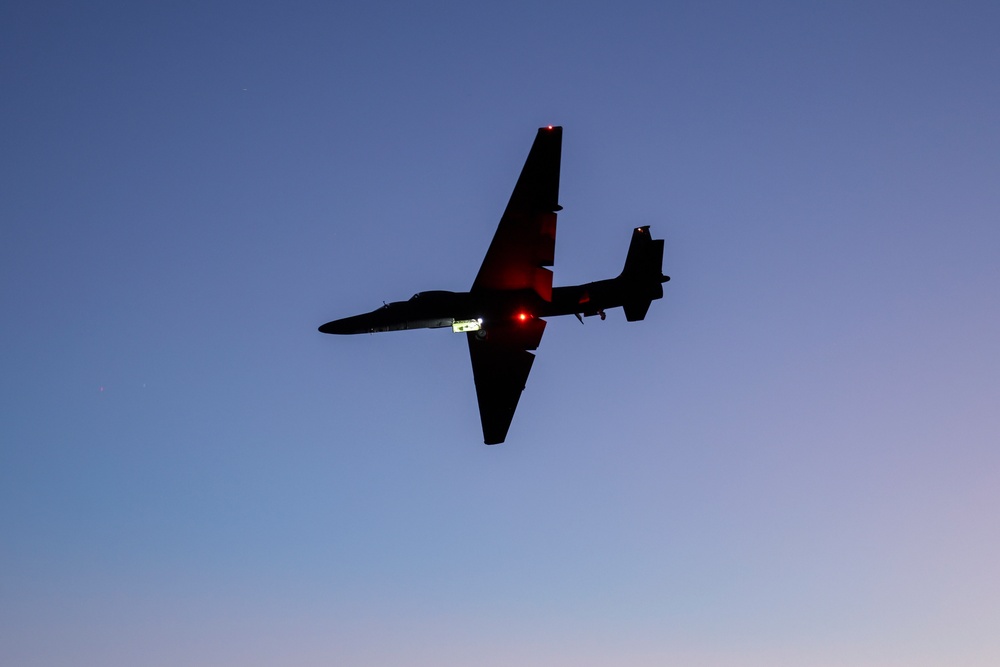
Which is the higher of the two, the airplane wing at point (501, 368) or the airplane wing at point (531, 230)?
the airplane wing at point (531, 230)

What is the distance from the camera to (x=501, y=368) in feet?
165

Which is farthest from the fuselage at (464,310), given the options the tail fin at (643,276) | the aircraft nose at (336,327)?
the tail fin at (643,276)

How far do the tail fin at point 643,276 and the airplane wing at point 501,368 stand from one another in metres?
4.30

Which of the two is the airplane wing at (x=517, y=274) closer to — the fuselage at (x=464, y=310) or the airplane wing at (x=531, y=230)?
the airplane wing at (x=531, y=230)

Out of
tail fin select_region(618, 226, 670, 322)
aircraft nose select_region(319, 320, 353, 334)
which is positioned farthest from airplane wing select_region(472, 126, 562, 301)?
aircraft nose select_region(319, 320, 353, 334)

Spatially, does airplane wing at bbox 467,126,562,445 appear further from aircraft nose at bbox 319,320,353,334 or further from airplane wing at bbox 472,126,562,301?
Answer: aircraft nose at bbox 319,320,353,334

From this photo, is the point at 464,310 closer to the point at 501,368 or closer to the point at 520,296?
the point at 520,296

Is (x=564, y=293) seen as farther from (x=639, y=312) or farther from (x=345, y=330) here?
(x=345, y=330)

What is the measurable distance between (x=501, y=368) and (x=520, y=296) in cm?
482

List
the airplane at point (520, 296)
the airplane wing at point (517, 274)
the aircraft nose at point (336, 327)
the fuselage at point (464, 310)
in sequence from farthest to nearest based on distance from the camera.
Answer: the aircraft nose at point (336, 327), the fuselage at point (464, 310), the airplane at point (520, 296), the airplane wing at point (517, 274)

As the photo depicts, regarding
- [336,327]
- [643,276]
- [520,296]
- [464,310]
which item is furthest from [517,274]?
[336,327]

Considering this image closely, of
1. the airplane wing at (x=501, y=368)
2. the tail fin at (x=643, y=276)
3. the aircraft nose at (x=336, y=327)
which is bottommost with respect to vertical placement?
the airplane wing at (x=501, y=368)

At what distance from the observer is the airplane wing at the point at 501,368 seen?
48.9 metres

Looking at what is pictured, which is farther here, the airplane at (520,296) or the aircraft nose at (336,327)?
the aircraft nose at (336,327)
